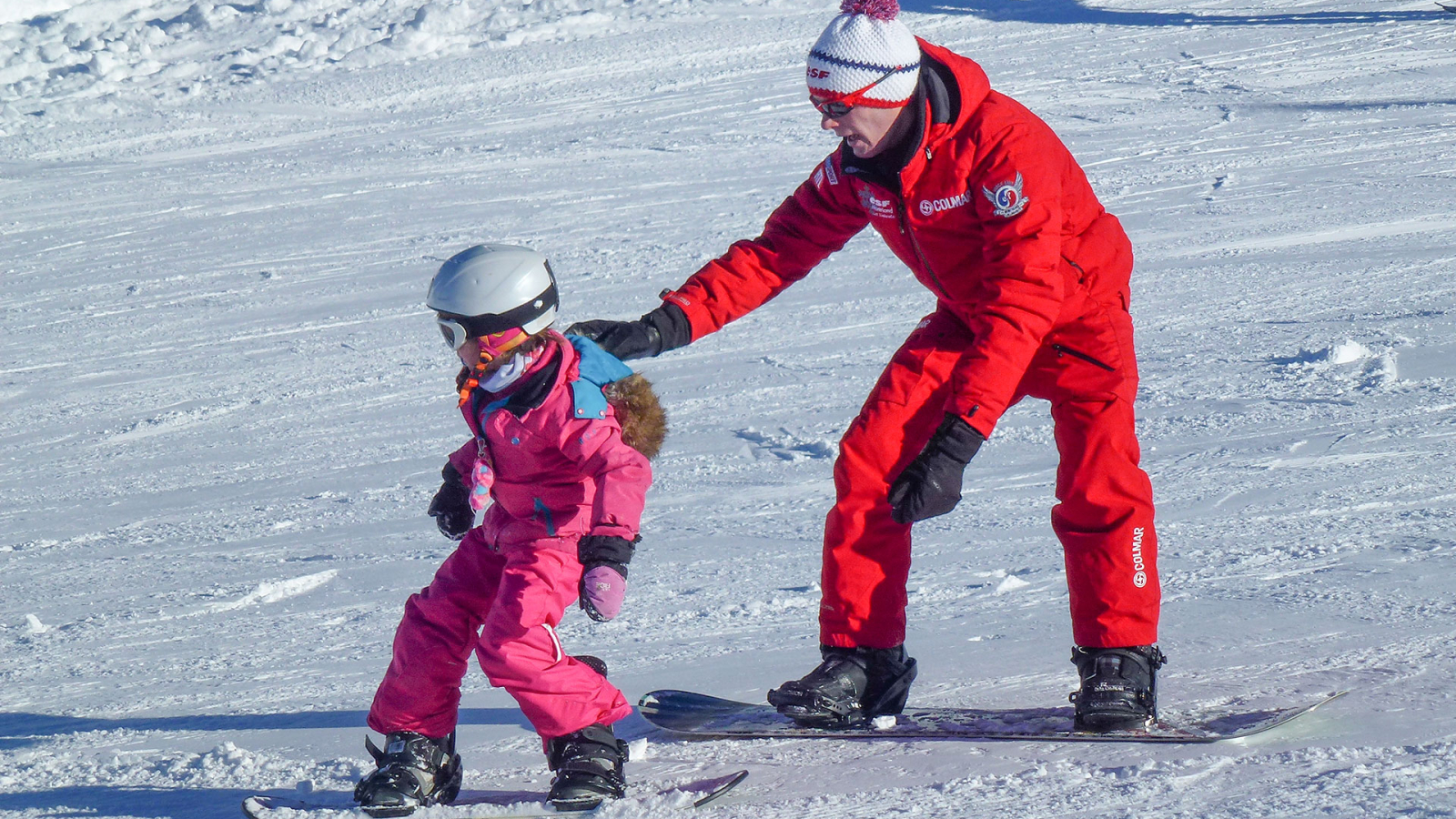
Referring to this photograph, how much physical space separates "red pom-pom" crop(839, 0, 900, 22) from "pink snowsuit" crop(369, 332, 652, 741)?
0.90 m

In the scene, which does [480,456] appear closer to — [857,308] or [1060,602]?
[1060,602]

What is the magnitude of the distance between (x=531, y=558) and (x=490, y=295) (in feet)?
1.72

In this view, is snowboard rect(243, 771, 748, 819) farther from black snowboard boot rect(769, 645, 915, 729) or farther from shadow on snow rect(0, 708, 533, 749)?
shadow on snow rect(0, 708, 533, 749)

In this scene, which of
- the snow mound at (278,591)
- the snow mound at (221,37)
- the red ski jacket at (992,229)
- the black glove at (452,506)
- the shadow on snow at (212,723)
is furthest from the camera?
the snow mound at (221,37)

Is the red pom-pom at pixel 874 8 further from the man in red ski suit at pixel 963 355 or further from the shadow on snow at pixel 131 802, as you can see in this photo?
the shadow on snow at pixel 131 802

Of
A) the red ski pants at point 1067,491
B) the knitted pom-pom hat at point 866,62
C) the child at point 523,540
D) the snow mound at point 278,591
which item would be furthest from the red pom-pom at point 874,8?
the snow mound at point 278,591

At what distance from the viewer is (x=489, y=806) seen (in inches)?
107

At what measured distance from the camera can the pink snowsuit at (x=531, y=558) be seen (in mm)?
2596

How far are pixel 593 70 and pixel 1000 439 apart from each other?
8697mm

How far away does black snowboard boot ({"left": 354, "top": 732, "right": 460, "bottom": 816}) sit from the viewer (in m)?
2.66

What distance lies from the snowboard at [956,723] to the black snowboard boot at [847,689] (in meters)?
0.03

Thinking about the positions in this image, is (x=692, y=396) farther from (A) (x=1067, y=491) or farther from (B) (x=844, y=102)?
(B) (x=844, y=102)

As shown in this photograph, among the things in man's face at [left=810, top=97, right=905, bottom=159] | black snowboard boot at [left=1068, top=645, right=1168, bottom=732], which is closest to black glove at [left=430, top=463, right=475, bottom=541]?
man's face at [left=810, top=97, right=905, bottom=159]

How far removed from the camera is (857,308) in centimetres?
723
